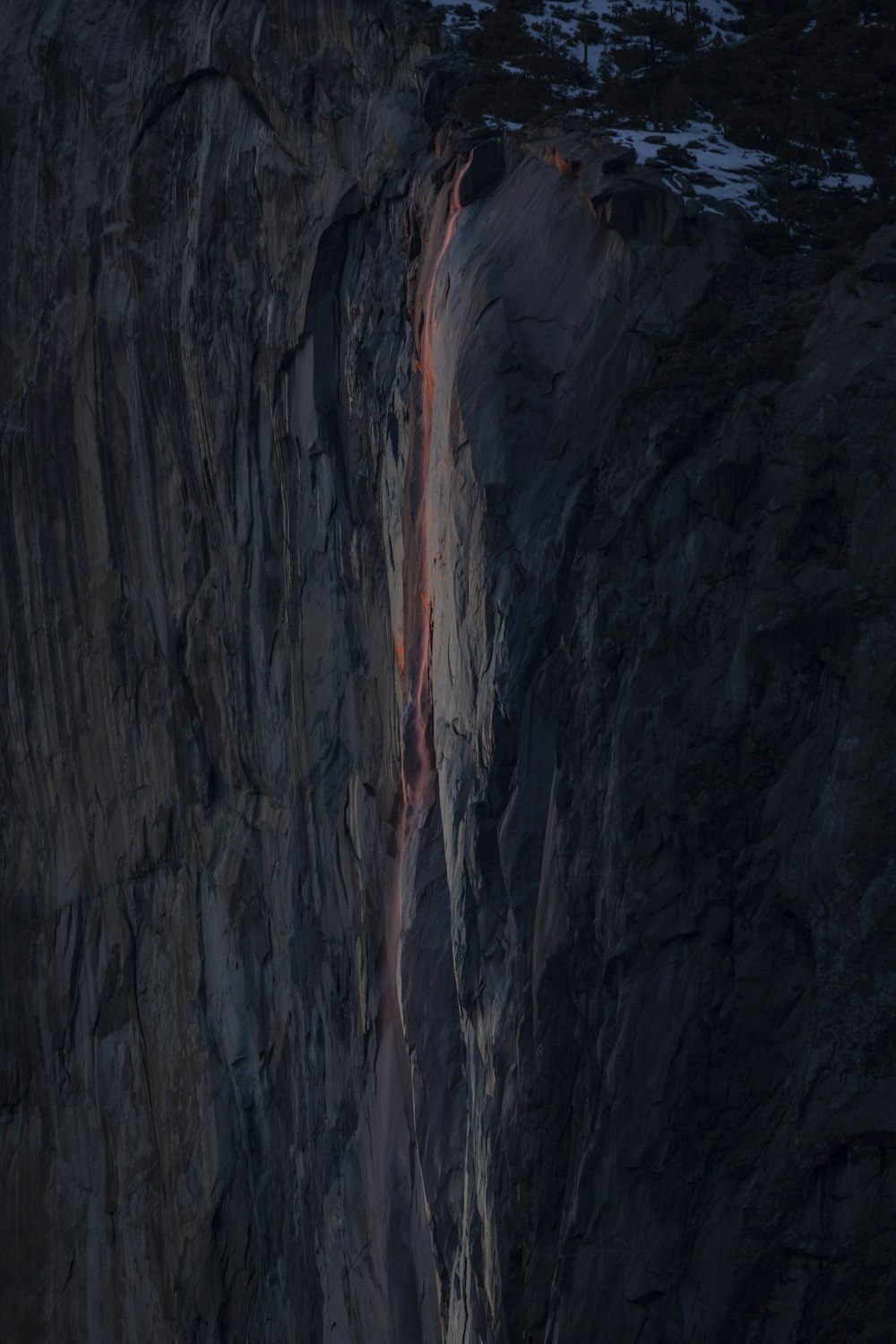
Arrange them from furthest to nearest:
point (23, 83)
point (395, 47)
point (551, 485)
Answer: point (23, 83)
point (395, 47)
point (551, 485)

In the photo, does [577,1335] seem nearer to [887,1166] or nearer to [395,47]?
[887,1166]

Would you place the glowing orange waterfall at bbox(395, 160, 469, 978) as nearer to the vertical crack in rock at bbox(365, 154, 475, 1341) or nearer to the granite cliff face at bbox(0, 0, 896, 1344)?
the vertical crack in rock at bbox(365, 154, 475, 1341)

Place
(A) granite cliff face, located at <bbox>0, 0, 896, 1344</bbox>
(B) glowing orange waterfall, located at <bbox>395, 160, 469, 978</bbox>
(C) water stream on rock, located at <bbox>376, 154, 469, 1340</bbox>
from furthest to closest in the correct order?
1. (C) water stream on rock, located at <bbox>376, 154, 469, 1340</bbox>
2. (B) glowing orange waterfall, located at <bbox>395, 160, 469, 978</bbox>
3. (A) granite cliff face, located at <bbox>0, 0, 896, 1344</bbox>

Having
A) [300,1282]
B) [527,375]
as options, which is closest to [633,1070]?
[527,375]

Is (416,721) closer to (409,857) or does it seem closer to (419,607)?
(419,607)

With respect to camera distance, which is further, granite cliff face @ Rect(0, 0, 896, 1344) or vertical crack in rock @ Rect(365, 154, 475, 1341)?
vertical crack in rock @ Rect(365, 154, 475, 1341)

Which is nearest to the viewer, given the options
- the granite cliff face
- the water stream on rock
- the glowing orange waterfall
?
the granite cliff face

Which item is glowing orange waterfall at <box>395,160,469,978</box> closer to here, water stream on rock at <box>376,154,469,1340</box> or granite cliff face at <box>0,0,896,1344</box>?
water stream on rock at <box>376,154,469,1340</box>

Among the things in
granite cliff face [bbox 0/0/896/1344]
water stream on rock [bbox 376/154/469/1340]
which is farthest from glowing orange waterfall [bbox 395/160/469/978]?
granite cliff face [bbox 0/0/896/1344]

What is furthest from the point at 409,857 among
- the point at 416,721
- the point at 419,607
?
the point at 419,607
